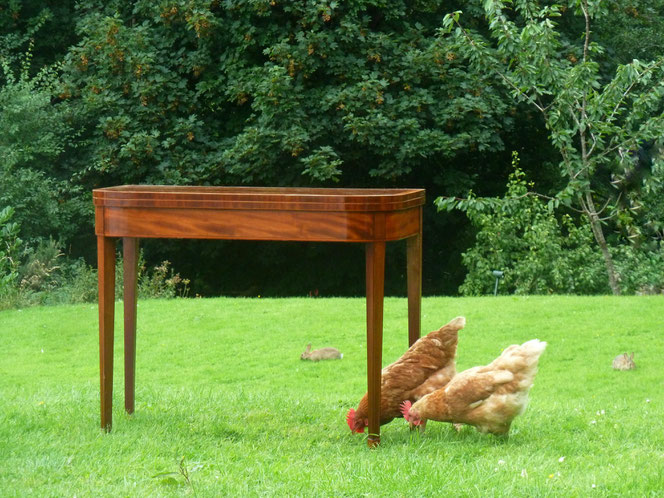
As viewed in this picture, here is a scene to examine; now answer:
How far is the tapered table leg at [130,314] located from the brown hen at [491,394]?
1741 mm

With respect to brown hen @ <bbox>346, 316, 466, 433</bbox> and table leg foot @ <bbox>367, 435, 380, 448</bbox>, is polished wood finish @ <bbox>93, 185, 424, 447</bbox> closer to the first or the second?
table leg foot @ <bbox>367, 435, 380, 448</bbox>

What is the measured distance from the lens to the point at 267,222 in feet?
14.2

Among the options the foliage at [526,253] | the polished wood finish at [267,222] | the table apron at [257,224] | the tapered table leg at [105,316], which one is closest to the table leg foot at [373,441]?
the polished wood finish at [267,222]

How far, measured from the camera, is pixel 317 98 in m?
13.2

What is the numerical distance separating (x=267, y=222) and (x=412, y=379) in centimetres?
114

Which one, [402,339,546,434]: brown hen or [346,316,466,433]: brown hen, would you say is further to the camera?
[346,316,466,433]: brown hen

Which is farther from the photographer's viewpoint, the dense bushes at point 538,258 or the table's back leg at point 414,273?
the dense bushes at point 538,258

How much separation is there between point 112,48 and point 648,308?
876 cm

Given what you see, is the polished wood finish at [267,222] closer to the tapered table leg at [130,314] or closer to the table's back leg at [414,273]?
the table's back leg at [414,273]

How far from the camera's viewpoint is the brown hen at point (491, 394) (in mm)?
4133

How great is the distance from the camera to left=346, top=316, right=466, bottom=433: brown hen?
4.59m

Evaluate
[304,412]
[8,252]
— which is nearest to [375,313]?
[304,412]

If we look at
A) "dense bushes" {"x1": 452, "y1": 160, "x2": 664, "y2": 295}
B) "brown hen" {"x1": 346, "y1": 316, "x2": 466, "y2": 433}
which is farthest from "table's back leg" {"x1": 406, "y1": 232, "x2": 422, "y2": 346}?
"dense bushes" {"x1": 452, "y1": 160, "x2": 664, "y2": 295}

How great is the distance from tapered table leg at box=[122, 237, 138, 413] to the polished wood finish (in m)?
0.33
